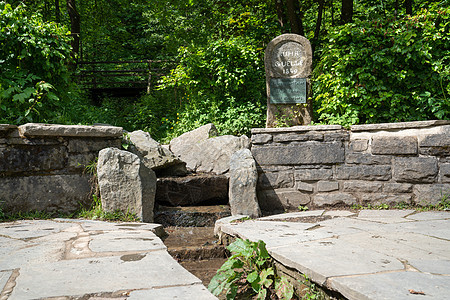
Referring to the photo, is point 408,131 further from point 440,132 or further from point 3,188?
point 3,188

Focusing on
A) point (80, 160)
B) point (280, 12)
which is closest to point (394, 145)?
point (80, 160)

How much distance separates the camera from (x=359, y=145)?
419 cm

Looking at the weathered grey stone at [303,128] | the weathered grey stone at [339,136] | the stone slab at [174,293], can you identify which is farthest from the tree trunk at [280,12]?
the stone slab at [174,293]

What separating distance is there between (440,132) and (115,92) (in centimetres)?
1178

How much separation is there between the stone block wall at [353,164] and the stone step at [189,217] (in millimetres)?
612

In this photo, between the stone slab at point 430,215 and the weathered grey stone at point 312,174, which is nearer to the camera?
the stone slab at point 430,215

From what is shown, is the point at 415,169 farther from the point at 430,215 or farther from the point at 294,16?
the point at 294,16

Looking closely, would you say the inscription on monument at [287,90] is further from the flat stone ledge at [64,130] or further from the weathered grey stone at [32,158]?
the weathered grey stone at [32,158]

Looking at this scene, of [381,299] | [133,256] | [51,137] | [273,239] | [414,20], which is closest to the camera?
[381,299]

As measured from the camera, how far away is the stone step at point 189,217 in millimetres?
4277

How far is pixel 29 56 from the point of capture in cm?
416

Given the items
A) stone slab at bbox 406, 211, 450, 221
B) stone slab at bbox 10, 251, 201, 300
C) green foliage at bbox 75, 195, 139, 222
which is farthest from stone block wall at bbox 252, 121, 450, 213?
stone slab at bbox 10, 251, 201, 300

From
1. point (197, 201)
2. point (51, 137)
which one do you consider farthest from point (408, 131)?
point (51, 137)

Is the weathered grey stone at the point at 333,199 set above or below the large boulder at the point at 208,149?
below
